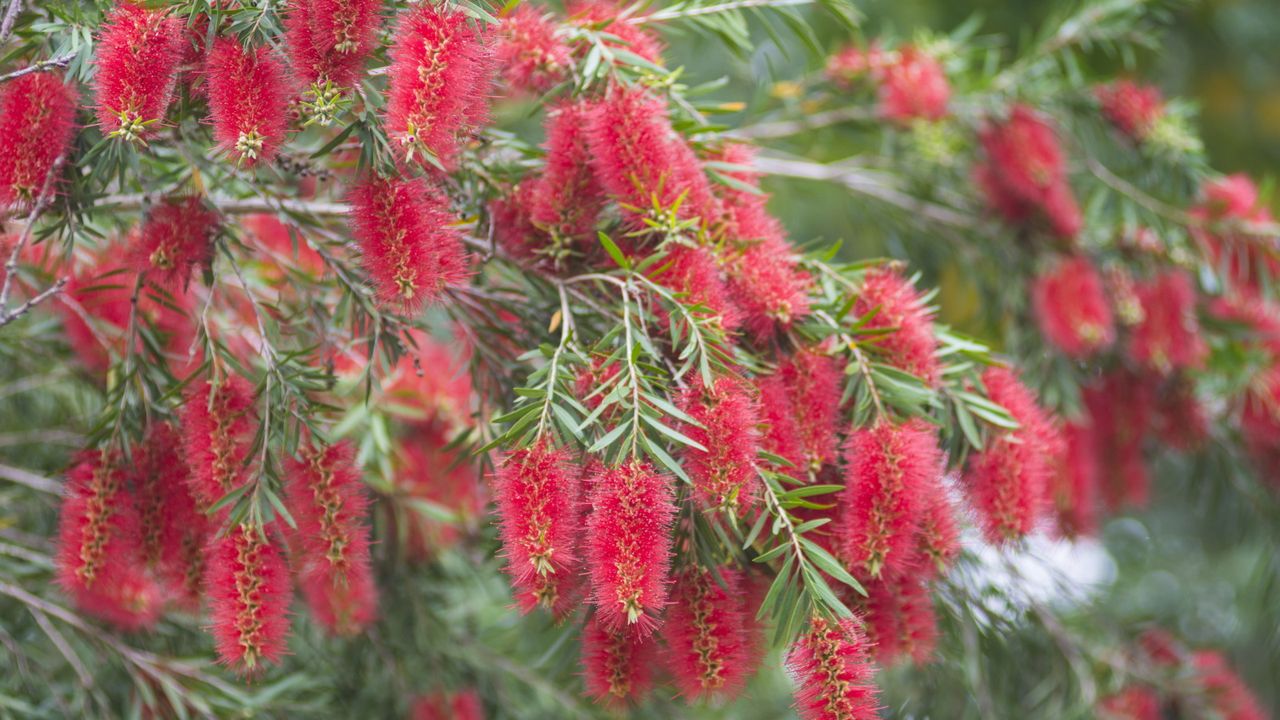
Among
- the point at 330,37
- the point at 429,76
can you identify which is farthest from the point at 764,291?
the point at 330,37

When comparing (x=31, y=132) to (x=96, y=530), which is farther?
(x=96, y=530)

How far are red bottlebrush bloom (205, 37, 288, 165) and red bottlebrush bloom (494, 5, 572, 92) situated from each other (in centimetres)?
44

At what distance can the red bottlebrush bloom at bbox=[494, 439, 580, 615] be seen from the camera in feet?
4.89

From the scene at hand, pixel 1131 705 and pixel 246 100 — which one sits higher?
pixel 246 100

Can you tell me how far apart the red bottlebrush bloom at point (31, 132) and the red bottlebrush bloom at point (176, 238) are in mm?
190

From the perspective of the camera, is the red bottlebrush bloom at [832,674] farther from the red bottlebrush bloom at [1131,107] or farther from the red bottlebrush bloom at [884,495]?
the red bottlebrush bloom at [1131,107]

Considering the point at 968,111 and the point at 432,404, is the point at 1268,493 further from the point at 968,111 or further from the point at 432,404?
the point at 432,404

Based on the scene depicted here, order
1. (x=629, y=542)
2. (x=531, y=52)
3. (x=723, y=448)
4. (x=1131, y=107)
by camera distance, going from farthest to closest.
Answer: (x=1131, y=107)
(x=531, y=52)
(x=723, y=448)
(x=629, y=542)

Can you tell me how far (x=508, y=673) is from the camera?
2.93m

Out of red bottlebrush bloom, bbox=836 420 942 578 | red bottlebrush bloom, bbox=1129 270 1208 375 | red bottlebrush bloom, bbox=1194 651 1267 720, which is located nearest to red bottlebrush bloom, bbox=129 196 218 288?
red bottlebrush bloom, bbox=836 420 942 578

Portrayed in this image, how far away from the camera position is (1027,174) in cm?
315

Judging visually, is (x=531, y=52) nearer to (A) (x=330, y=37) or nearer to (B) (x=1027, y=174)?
(A) (x=330, y=37)

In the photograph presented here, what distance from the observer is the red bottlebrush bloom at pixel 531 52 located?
192 cm

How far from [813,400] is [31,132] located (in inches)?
49.2
